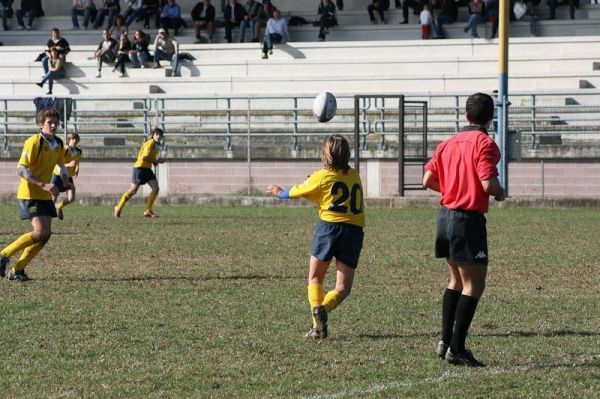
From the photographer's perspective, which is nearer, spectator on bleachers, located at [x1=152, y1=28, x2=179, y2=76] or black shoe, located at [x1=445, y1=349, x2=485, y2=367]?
black shoe, located at [x1=445, y1=349, x2=485, y2=367]

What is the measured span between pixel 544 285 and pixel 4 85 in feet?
81.5

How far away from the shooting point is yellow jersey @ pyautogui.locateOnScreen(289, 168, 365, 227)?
30.2 ft

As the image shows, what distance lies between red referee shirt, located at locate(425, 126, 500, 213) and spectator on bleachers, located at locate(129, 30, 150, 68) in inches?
1070

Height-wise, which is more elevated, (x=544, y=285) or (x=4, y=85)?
(x=4, y=85)

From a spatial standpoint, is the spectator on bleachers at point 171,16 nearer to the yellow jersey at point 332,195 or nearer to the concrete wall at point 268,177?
the concrete wall at point 268,177

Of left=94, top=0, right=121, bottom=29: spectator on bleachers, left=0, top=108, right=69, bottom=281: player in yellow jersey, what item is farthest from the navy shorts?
left=94, top=0, right=121, bottom=29: spectator on bleachers

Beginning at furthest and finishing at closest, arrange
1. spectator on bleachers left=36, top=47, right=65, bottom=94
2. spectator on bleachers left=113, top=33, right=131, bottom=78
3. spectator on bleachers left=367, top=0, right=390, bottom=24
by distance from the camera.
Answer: spectator on bleachers left=367, top=0, right=390, bottom=24 → spectator on bleachers left=113, top=33, right=131, bottom=78 → spectator on bleachers left=36, top=47, right=65, bottom=94

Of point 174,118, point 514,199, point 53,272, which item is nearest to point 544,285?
point 53,272

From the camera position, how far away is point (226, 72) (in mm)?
33719

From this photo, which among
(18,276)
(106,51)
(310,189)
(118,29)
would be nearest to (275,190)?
(310,189)

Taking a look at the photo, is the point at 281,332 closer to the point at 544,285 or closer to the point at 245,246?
the point at 544,285

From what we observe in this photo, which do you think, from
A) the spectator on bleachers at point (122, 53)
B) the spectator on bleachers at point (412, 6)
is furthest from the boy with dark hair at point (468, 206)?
the spectator on bleachers at point (412, 6)

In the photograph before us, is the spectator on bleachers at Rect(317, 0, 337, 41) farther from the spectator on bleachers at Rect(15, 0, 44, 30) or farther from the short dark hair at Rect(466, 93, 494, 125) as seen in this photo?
the short dark hair at Rect(466, 93, 494, 125)

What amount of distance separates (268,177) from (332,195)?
1908 cm
